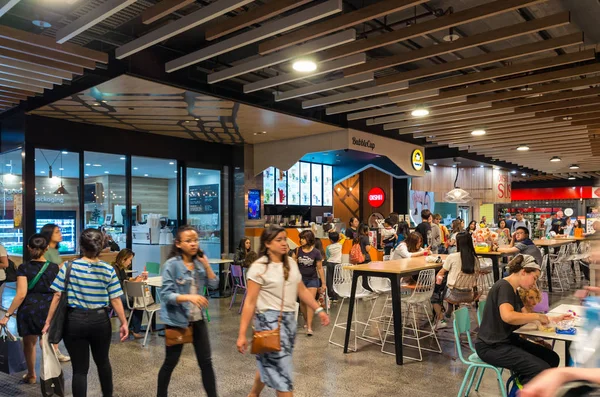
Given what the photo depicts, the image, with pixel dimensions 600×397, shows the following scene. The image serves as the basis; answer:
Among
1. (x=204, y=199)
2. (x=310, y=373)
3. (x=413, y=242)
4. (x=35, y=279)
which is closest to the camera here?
(x=35, y=279)

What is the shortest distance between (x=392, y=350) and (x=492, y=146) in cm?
724

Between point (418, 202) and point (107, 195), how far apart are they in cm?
1010

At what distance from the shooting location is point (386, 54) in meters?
6.09

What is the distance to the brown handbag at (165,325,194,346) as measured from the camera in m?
3.55

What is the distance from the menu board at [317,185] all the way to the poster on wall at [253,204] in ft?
11.5

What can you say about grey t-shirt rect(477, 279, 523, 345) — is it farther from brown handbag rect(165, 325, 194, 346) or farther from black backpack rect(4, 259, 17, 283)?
black backpack rect(4, 259, 17, 283)

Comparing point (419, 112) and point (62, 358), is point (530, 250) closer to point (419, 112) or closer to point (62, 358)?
point (419, 112)

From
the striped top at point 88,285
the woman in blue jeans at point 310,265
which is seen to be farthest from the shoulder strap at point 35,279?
the woman in blue jeans at point 310,265

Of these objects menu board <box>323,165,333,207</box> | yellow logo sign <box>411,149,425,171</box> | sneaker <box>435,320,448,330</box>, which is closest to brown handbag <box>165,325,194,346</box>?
sneaker <box>435,320,448,330</box>

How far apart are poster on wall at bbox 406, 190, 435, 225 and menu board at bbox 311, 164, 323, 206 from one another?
9.76ft

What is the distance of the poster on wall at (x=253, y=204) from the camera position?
1090 cm

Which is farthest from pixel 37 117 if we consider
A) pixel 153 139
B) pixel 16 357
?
pixel 16 357

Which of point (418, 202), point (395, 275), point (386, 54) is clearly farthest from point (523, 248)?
point (418, 202)

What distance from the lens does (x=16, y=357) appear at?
449 cm
